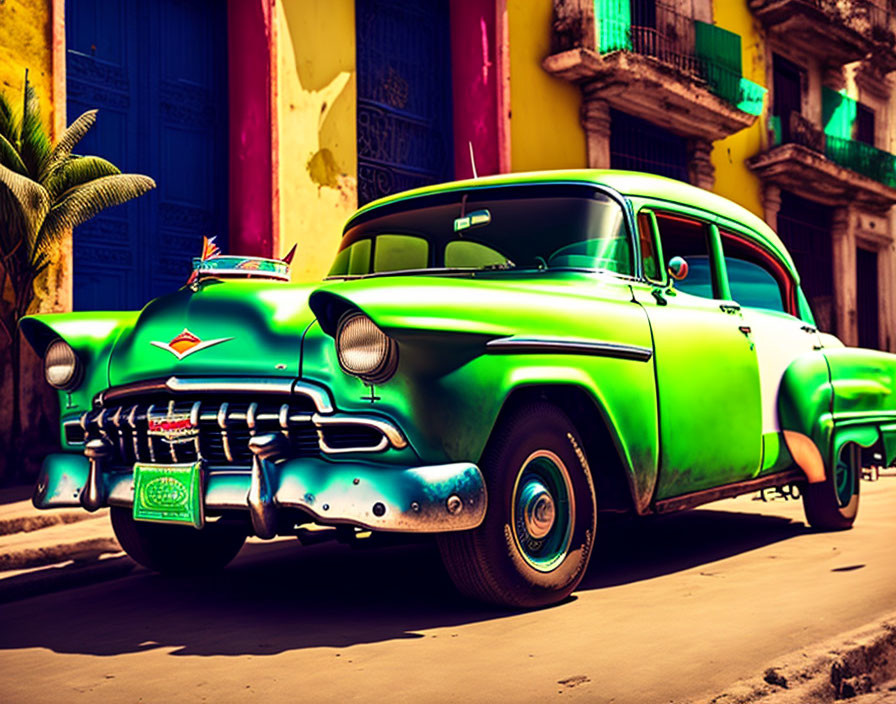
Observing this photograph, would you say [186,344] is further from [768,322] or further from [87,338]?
[768,322]

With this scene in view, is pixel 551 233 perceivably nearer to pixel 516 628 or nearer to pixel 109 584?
pixel 516 628

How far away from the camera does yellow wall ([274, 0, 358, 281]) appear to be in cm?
1132

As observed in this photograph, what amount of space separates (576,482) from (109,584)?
235 cm

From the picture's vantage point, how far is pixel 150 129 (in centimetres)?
1062

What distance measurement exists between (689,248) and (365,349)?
221 centimetres

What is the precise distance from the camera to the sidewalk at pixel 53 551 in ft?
16.7

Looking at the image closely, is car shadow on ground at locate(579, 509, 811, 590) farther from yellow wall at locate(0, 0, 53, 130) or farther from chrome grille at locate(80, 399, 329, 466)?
yellow wall at locate(0, 0, 53, 130)

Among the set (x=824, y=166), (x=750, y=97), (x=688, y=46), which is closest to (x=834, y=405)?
(x=688, y=46)

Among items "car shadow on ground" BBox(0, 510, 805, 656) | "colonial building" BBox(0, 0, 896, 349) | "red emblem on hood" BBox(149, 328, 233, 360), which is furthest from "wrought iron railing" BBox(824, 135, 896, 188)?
"red emblem on hood" BBox(149, 328, 233, 360)

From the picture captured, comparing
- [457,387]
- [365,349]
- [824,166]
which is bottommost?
[457,387]

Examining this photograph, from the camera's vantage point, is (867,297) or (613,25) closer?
(613,25)

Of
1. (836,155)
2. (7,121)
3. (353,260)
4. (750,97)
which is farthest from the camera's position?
(836,155)

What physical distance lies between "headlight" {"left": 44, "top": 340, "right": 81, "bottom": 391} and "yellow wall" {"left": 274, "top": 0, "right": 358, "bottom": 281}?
6718 millimetres

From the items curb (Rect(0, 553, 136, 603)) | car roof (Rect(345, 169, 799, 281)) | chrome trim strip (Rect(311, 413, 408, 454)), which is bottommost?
curb (Rect(0, 553, 136, 603))
